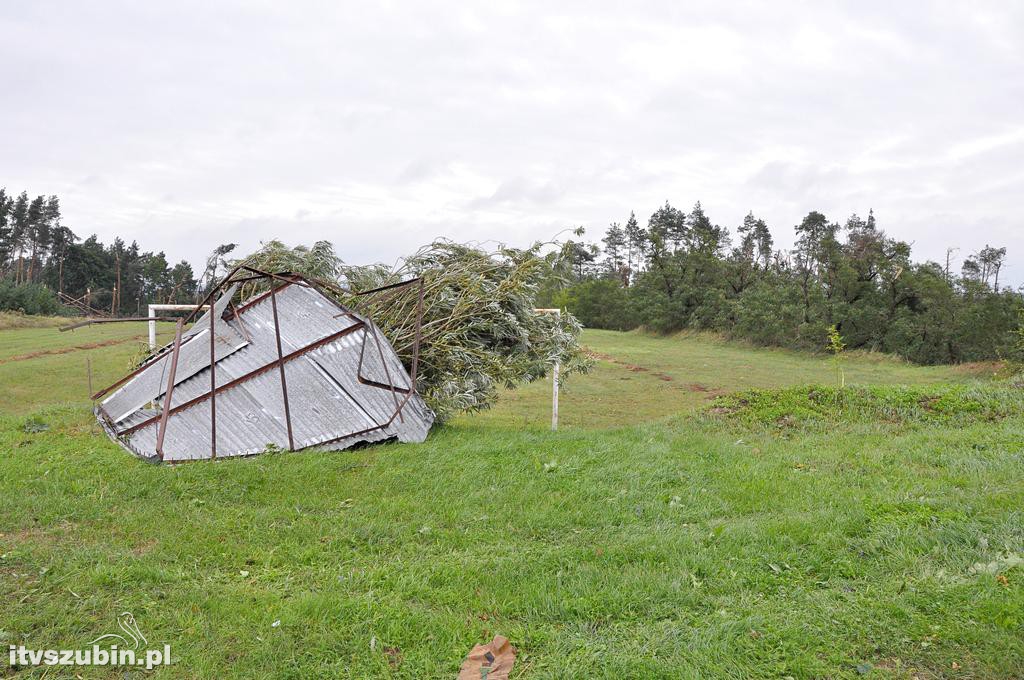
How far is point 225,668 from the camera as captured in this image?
2.75 meters

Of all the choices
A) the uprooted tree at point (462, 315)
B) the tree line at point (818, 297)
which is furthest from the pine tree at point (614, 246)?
the uprooted tree at point (462, 315)

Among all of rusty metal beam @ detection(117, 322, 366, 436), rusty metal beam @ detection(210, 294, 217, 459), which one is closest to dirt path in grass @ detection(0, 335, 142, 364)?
rusty metal beam @ detection(117, 322, 366, 436)

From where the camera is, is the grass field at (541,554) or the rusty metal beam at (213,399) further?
the rusty metal beam at (213,399)

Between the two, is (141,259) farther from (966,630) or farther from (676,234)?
(966,630)

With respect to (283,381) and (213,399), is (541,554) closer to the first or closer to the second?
(283,381)

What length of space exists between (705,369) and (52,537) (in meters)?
19.6

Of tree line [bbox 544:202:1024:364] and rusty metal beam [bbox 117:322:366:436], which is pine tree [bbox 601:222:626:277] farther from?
rusty metal beam [bbox 117:322:366:436]

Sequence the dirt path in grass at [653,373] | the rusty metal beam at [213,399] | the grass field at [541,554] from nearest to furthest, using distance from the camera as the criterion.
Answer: the grass field at [541,554] → the rusty metal beam at [213,399] → the dirt path in grass at [653,373]

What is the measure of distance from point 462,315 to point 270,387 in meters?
2.55

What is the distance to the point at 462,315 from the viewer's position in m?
8.23

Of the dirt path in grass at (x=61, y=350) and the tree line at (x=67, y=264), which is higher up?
the tree line at (x=67, y=264)

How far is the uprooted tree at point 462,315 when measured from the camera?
314 inches

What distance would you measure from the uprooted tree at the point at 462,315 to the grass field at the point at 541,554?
3.62 ft

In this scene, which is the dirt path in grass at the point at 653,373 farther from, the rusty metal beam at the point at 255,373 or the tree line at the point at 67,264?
the tree line at the point at 67,264
